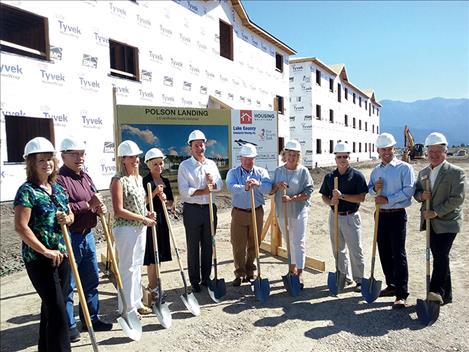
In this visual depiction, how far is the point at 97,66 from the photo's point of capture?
11406 mm

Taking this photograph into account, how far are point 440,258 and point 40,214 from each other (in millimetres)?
4208

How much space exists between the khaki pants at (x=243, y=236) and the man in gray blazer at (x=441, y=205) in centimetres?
215

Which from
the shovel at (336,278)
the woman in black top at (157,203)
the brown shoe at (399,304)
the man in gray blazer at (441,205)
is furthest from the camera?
the shovel at (336,278)

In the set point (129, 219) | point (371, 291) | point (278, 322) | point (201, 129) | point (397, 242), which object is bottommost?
point (278, 322)

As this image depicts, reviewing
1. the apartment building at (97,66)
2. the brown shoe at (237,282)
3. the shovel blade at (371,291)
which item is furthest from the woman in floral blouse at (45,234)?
the apartment building at (97,66)

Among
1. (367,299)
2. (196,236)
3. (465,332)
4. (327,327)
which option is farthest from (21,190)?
(465,332)

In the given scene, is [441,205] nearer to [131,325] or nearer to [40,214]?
[131,325]

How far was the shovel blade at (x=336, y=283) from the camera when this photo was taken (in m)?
4.82

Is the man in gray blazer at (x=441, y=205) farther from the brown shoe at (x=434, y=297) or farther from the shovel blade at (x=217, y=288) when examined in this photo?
the shovel blade at (x=217, y=288)

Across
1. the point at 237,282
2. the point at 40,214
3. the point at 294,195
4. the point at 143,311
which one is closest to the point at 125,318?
the point at 143,311

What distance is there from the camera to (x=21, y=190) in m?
2.89

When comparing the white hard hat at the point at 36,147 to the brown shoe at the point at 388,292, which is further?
the brown shoe at the point at 388,292

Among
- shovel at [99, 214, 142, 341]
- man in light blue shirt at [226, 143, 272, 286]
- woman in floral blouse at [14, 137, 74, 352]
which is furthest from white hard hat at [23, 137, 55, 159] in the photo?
man in light blue shirt at [226, 143, 272, 286]

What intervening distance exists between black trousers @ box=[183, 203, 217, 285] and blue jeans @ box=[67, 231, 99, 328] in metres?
1.34
